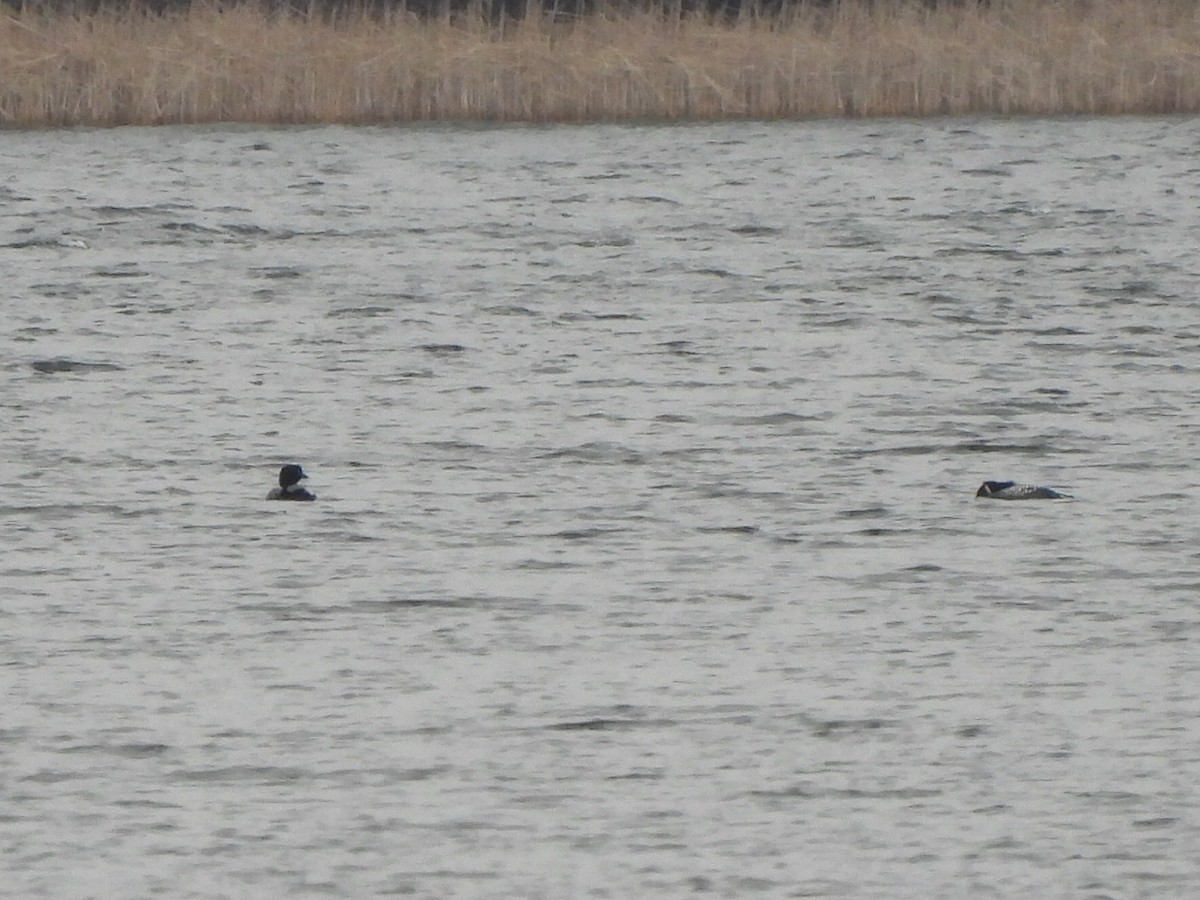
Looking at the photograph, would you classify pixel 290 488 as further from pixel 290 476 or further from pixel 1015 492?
pixel 1015 492

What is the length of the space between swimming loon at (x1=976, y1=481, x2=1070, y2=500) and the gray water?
65 millimetres

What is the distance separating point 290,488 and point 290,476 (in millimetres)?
74

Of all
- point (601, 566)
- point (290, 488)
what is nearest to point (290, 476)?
point (290, 488)

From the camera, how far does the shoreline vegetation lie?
74.0 feet

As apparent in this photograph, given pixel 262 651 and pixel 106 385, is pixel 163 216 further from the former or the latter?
pixel 262 651

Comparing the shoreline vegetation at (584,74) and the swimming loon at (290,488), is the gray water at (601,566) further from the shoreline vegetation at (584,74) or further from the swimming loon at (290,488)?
the shoreline vegetation at (584,74)

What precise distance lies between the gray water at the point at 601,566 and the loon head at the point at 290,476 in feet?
0.40

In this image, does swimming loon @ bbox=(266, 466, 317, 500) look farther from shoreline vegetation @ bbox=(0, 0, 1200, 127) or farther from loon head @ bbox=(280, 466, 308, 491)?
shoreline vegetation @ bbox=(0, 0, 1200, 127)

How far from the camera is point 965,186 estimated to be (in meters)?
19.5

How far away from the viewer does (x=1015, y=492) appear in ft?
28.9

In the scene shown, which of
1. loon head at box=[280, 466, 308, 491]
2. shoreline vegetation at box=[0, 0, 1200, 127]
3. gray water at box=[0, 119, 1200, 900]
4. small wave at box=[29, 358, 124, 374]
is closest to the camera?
gray water at box=[0, 119, 1200, 900]

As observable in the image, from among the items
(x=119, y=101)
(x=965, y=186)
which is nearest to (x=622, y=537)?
(x=965, y=186)

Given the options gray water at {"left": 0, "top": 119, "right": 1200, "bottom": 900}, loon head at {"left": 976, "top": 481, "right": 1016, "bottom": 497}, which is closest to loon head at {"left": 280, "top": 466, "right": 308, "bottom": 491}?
gray water at {"left": 0, "top": 119, "right": 1200, "bottom": 900}

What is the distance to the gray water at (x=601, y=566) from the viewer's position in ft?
18.0
